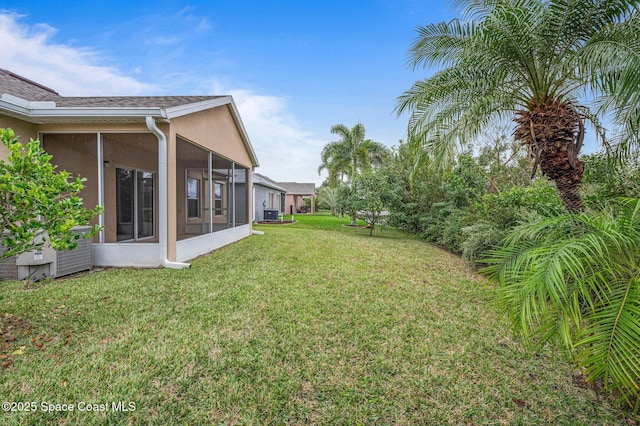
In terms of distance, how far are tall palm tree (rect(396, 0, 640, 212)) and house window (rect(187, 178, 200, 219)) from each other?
8.79 metres

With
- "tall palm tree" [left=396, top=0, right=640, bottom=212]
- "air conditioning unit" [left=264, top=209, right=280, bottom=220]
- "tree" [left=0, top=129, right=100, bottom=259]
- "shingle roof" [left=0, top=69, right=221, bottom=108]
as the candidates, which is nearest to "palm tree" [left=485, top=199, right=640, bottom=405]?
"tall palm tree" [left=396, top=0, right=640, bottom=212]

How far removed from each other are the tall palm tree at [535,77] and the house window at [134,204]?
826cm

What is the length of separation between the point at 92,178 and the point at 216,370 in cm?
697

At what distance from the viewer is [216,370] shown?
9.43 ft

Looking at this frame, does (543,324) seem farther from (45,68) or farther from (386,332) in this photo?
(45,68)

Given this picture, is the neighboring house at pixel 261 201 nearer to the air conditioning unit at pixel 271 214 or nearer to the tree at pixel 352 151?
the air conditioning unit at pixel 271 214

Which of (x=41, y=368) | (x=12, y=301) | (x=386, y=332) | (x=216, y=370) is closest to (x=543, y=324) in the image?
(x=386, y=332)

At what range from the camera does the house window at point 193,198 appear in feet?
38.0

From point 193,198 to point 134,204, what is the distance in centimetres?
300

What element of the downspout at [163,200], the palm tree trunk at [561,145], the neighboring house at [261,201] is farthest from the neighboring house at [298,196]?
the palm tree trunk at [561,145]

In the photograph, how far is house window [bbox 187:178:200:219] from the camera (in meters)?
11.6

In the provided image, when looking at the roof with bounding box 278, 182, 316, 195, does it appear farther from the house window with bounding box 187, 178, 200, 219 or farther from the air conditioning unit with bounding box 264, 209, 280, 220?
the house window with bounding box 187, 178, 200, 219

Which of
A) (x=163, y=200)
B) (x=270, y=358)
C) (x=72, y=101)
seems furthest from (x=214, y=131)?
(x=270, y=358)

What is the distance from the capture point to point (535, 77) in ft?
17.3
